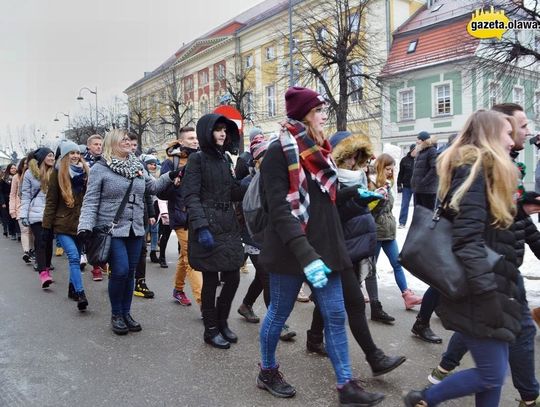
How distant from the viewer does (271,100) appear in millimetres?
42594

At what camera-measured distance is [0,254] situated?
10562 mm

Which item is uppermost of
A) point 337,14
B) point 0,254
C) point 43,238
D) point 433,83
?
point 337,14

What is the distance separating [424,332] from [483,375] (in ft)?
6.40

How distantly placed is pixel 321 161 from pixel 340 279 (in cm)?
77

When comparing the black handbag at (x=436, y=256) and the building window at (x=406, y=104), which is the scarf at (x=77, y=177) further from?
the building window at (x=406, y=104)

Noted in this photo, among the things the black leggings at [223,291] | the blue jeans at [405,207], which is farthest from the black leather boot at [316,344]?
the blue jeans at [405,207]

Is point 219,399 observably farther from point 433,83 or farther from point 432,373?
point 433,83

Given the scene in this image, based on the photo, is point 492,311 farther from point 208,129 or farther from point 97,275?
point 97,275

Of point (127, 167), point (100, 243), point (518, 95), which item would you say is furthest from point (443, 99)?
point (100, 243)

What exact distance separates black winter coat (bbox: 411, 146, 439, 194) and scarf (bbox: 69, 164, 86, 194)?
501 cm

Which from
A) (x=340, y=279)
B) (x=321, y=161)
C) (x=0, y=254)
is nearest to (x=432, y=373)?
(x=340, y=279)

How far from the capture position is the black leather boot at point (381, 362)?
11.5ft

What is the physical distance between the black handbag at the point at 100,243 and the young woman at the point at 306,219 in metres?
2.07

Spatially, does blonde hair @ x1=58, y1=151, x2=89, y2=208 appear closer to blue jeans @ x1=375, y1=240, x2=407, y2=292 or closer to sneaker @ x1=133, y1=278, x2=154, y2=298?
sneaker @ x1=133, y1=278, x2=154, y2=298
